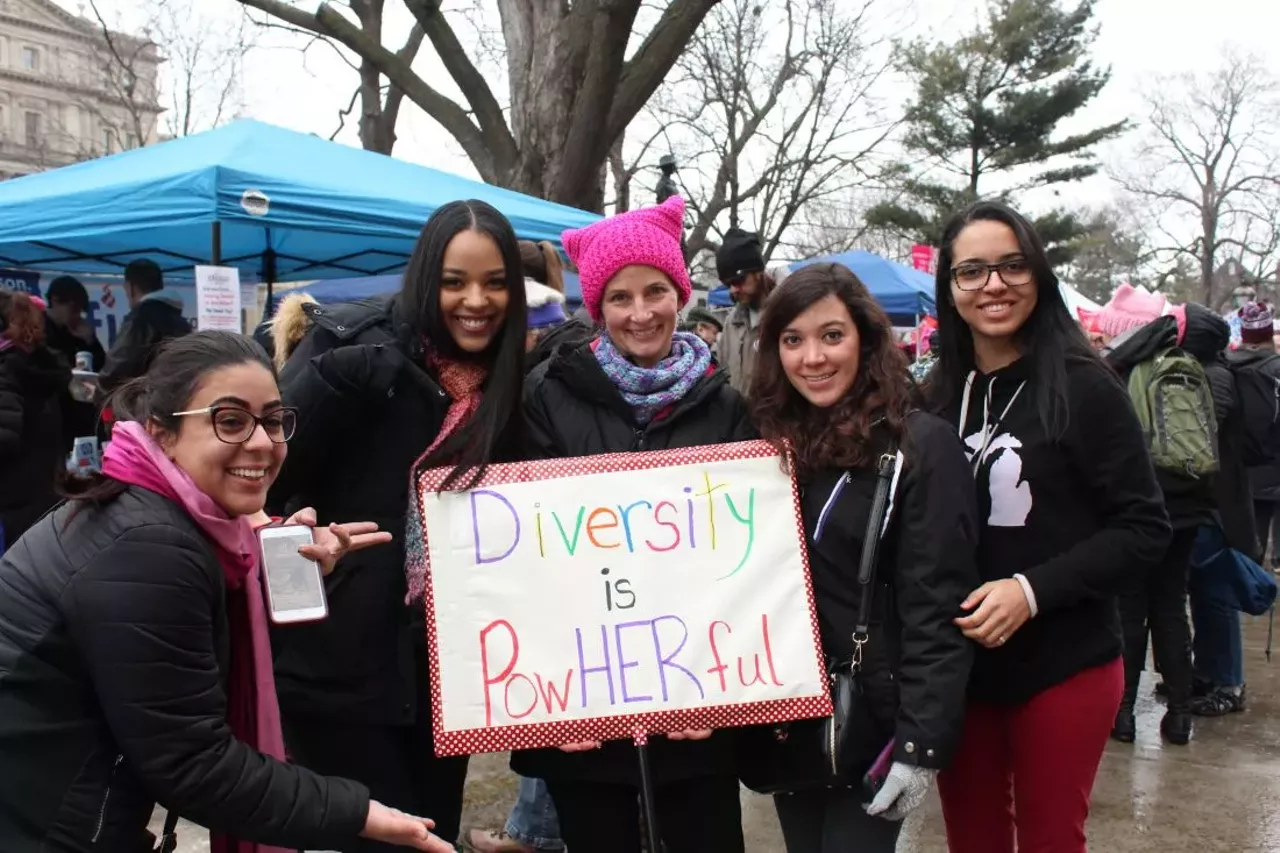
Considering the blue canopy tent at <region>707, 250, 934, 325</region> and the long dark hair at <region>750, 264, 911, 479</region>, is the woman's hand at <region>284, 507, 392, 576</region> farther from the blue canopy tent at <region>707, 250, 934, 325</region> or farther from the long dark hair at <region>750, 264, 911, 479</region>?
the blue canopy tent at <region>707, 250, 934, 325</region>

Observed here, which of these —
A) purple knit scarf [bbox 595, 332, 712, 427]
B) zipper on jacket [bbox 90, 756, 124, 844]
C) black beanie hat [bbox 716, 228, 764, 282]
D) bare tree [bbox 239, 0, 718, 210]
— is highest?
bare tree [bbox 239, 0, 718, 210]

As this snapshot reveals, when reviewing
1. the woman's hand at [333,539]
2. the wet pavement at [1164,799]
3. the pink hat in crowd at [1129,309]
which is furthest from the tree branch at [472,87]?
the woman's hand at [333,539]

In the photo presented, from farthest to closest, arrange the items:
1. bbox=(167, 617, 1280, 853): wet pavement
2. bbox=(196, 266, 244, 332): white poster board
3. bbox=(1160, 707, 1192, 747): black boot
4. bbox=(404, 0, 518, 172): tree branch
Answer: bbox=(404, 0, 518, 172): tree branch, bbox=(196, 266, 244, 332): white poster board, bbox=(1160, 707, 1192, 747): black boot, bbox=(167, 617, 1280, 853): wet pavement

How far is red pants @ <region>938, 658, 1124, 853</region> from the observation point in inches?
87.4

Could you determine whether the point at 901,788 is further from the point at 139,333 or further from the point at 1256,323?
the point at 1256,323

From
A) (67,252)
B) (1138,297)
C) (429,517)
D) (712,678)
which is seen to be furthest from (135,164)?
(1138,297)

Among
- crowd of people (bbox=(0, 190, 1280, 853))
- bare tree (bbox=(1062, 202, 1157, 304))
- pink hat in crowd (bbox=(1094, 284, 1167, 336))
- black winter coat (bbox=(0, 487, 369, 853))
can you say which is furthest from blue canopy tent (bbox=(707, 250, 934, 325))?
bare tree (bbox=(1062, 202, 1157, 304))

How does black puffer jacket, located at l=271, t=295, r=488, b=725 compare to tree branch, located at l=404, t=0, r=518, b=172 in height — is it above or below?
below

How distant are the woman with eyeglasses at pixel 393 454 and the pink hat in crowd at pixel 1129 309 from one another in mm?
4849

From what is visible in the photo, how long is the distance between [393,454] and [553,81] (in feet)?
22.4

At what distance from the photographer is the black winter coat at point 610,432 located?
208 cm

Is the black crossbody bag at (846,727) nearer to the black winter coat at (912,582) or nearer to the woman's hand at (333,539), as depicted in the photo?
the black winter coat at (912,582)

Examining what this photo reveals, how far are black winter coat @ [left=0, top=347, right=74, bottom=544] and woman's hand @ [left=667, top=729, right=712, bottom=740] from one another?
4.16 meters

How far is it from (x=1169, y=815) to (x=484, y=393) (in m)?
3.43
